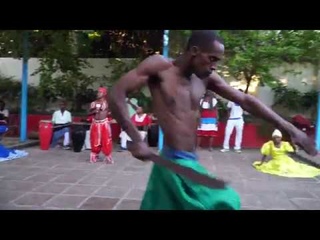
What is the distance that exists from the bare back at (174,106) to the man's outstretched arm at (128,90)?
59mm

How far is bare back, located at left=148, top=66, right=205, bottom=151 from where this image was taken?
88.0 inches

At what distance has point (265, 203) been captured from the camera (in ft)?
15.7

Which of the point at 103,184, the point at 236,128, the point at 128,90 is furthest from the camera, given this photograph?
the point at 236,128

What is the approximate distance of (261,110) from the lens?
2.35 metres

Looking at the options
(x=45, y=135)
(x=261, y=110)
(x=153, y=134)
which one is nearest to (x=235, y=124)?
(x=153, y=134)

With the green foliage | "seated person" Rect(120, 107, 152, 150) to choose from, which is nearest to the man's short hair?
"seated person" Rect(120, 107, 152, 150)

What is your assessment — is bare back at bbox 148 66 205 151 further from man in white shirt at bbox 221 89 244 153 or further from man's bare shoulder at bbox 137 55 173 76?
man in white shirt at bbox 221 89 244 153

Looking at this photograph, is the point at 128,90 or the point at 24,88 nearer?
the point at 128,90

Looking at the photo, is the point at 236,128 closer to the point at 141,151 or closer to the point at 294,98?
the point at 294,98

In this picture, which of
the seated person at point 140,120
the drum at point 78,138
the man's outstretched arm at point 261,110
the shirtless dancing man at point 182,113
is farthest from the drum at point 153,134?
the shirtless dancing man at point 182,113

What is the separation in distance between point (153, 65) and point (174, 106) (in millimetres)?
235

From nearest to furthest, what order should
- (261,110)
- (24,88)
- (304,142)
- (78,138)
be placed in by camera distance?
1. (304,142)
2. (261,110)
3. (78,138)
4. (24,88)

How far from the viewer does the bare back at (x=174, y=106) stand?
2234 mm
